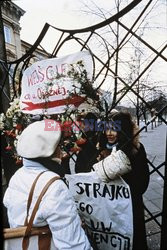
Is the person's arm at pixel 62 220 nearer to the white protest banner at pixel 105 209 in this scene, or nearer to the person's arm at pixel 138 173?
the white protest banner at pixel 105 209

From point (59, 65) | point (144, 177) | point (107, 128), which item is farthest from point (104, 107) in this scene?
point (144, 177)

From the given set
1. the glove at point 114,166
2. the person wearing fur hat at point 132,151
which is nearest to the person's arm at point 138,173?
the person wearing fur hat at point 132,151

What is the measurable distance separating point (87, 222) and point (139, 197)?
0.52 meters

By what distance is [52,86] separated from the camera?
78.2 inches

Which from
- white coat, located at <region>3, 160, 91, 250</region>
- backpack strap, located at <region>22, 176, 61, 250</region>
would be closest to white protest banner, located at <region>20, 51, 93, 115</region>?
white coat, located at <region>3, 160, 91, 250</region>

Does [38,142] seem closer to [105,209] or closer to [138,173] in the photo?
[105,209]

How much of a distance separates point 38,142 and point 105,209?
75cm

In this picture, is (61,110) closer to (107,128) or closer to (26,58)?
(107,128)

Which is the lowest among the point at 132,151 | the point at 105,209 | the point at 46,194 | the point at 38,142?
the point at 105,209

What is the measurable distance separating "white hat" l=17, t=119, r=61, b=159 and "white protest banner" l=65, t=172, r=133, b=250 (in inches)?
17.9

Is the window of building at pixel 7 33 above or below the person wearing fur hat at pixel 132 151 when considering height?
above

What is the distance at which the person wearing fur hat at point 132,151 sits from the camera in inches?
76.8

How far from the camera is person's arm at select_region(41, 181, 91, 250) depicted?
1.35m

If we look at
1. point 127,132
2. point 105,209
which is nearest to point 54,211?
point 105,209
